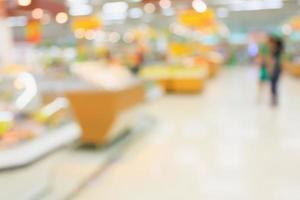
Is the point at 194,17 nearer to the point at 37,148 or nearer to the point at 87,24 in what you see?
the point at 87,24

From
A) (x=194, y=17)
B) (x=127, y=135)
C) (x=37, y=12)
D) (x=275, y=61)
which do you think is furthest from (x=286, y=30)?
(x=37, y=12)

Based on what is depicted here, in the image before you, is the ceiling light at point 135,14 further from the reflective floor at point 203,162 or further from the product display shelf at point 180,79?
the reflective floor at point 203,162

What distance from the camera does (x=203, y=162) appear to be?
16.6 ft

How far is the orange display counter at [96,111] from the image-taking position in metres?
5.43

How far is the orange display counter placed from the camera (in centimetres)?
543

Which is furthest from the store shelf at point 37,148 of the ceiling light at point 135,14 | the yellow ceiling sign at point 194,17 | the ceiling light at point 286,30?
the ceiling light at point 286,30

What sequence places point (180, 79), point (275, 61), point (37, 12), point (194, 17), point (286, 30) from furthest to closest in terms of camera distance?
1. point (286, 30)
2. point (180, 79)
3. point (194, 17)
4. point (275, 61)
5. point (37, 12)

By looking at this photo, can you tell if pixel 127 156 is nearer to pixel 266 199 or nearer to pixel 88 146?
pixel 88 146

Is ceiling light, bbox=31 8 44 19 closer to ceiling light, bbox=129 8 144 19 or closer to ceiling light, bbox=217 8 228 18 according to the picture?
ceiling light, bbox=129 8 144 19

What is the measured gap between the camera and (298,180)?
14.2 feet

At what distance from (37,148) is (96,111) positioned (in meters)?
2.17

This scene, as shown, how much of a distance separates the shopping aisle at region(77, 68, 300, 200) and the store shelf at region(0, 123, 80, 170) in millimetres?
650

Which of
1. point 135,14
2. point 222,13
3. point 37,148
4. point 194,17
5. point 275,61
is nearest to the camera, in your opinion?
point 37,148

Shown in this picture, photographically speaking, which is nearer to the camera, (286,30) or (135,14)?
(286,30)
